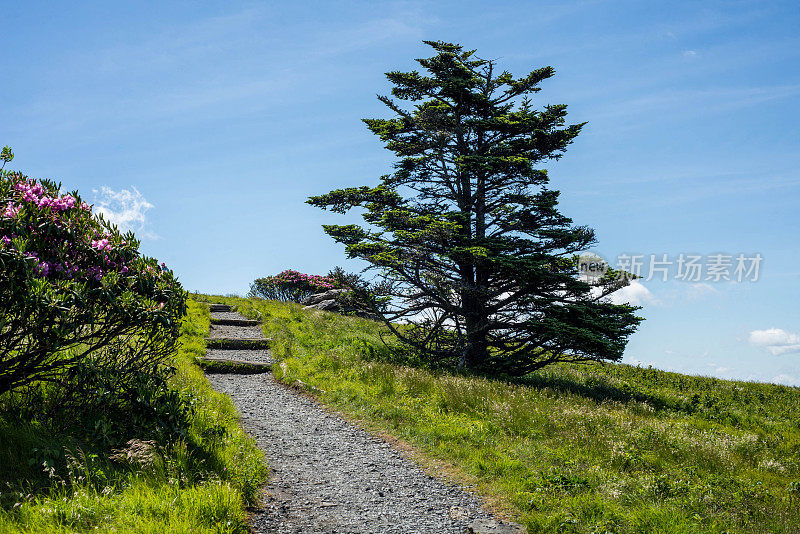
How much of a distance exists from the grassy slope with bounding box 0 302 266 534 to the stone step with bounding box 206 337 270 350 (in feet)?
32.5

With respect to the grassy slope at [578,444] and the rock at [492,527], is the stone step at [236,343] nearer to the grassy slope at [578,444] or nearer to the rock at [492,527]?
the grassy slope at [578,444]

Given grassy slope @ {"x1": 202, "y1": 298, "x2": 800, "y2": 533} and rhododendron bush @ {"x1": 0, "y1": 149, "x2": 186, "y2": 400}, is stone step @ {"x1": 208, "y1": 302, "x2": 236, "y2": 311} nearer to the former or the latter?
grassy slope @ {"x1": 202, "y1": 298, "x2": 800, "y2": 533}

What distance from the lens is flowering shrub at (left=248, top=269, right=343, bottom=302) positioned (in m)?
36.3

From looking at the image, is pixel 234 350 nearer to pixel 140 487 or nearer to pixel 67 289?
pixel 67 289

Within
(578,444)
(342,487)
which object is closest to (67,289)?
(342,487)

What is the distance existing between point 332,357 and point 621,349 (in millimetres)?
9783

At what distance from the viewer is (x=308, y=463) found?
28.3 ft

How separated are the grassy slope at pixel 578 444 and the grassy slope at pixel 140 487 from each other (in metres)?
3.48

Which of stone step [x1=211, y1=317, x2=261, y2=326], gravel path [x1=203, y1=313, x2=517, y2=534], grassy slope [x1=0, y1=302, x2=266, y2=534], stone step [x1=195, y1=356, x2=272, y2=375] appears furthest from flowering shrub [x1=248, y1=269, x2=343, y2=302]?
grassy slope [x1=0, y1=302, x2=266, y2=534]

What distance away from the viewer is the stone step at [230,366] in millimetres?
15422

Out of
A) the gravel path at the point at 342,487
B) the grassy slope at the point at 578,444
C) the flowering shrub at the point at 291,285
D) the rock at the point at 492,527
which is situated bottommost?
the gravel path at the point at 342,487

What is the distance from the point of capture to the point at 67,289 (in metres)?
7.04

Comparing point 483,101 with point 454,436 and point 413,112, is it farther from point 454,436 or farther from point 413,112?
point 454,436

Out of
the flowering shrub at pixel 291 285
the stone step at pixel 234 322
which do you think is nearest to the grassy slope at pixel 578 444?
the stone step at pixel 234 322
